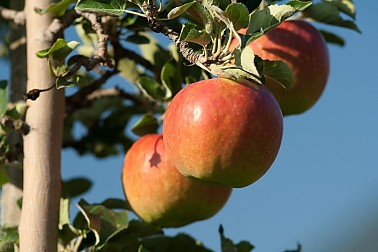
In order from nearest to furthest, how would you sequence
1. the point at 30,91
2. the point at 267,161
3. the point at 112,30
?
the point at 267,161 < the point at 30,91 < the point at 112,30

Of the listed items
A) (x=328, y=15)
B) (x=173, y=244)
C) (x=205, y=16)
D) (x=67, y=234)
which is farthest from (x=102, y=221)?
(x=328, y=15)

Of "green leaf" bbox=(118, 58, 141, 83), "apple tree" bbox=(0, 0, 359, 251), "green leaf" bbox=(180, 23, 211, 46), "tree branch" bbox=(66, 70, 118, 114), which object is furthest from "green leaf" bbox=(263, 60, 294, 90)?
"green leaf" bbox=(118, 58, 141, 83)

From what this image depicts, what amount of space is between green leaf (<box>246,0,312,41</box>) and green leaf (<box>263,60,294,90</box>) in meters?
0.08

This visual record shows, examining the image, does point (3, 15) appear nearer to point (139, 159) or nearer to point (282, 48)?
point (139, 159)

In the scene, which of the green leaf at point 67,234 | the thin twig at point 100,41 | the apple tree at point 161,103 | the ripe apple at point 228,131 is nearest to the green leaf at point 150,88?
the apple tree at point 161,103

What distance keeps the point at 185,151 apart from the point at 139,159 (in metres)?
0.32

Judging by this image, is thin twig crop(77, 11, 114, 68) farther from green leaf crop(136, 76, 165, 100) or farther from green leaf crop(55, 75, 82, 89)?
green leaf crop(136, 76, 165, 100)

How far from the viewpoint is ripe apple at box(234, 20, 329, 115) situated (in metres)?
1.45

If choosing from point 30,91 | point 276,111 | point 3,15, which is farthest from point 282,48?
point 3,15

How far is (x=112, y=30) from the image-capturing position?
→ 1.57m

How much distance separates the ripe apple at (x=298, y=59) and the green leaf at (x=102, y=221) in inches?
12.4

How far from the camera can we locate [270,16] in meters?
1.17

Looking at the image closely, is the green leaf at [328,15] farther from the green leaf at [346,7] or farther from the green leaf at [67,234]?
the green leaf at [67,234]

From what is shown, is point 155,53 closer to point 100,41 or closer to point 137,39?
point 137,39
